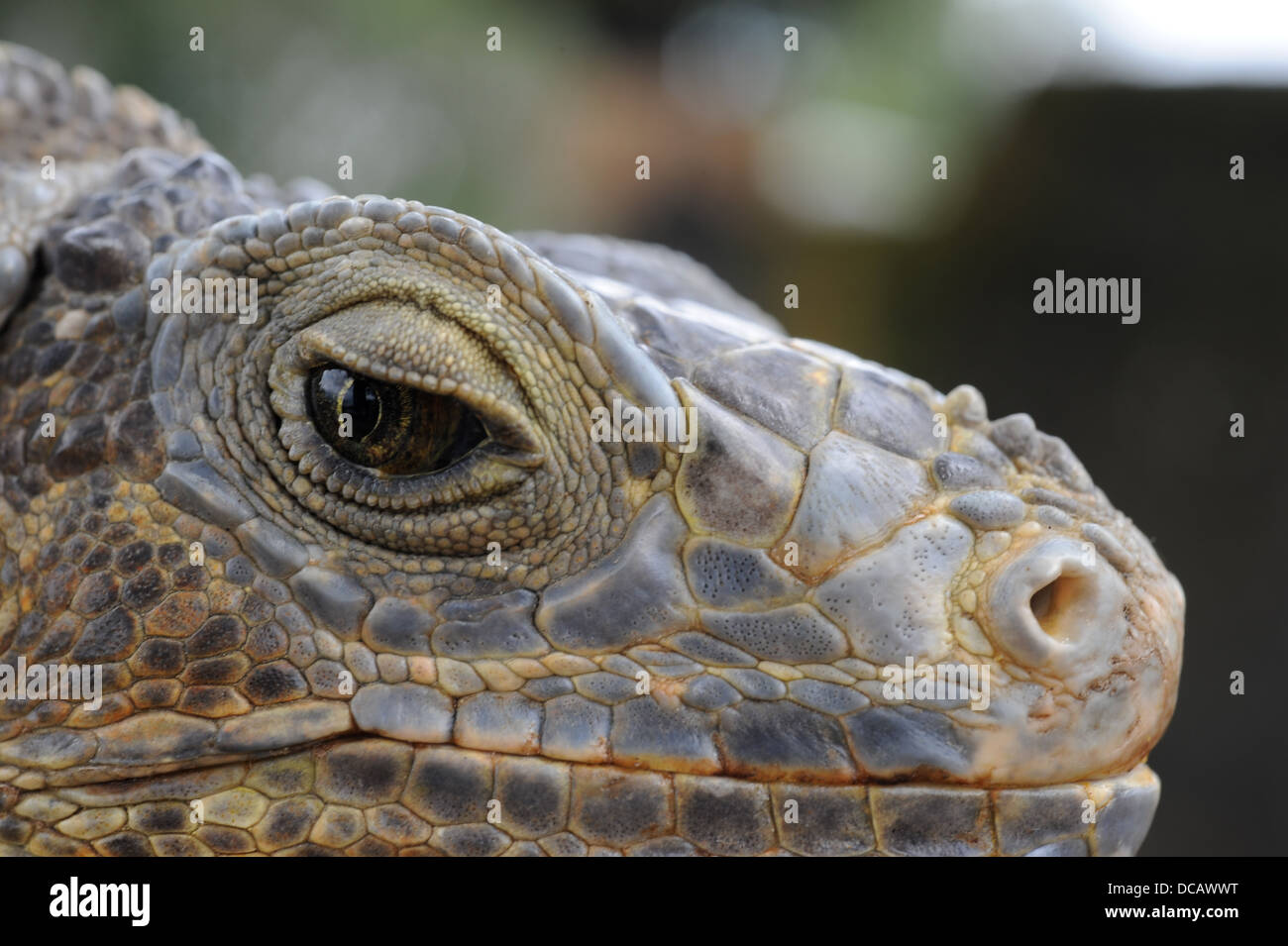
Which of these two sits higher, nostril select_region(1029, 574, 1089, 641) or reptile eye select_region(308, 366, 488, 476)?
reptile eye select_region(308, 366, 488, 476)

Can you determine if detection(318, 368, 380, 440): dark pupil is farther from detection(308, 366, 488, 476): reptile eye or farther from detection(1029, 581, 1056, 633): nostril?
detection(1029, 581, 1056, 633): nostril

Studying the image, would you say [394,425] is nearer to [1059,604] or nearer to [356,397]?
[356,397]

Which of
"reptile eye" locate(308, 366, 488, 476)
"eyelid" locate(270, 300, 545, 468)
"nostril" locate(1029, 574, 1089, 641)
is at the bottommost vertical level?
"nostril" locate(1029, 574, 1089, 641)

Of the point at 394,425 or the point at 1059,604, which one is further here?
the point at 394,425

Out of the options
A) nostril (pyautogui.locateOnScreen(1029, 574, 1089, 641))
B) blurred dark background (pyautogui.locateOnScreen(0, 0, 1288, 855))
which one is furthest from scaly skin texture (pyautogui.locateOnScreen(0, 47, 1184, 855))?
blurred dark background (pyautogui.locateOnScreen(0, 0, 1288, 855))

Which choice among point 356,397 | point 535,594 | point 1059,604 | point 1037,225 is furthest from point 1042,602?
point 1037,225
